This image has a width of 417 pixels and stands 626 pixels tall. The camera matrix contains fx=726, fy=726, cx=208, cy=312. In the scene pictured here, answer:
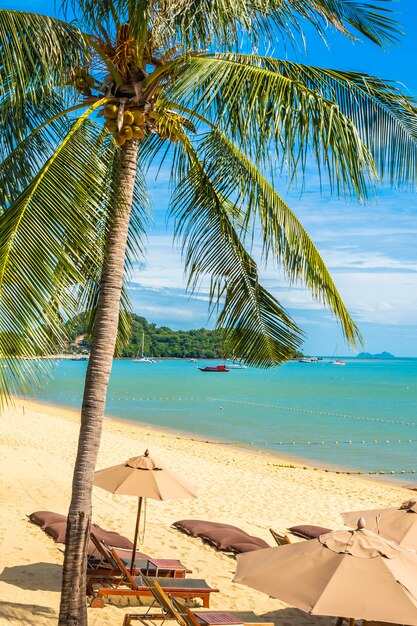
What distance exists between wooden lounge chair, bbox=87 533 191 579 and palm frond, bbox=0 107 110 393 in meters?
3.68

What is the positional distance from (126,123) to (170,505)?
9833 mm

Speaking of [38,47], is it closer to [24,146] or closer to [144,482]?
[24,146]

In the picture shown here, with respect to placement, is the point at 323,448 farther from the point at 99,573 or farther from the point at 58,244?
the point at 58,244

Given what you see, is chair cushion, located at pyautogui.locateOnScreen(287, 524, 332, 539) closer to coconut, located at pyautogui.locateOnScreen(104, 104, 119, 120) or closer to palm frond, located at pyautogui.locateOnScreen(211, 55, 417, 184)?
palm frond, located at pyautogui.locateOnScreen(211, 55, 417, 184)

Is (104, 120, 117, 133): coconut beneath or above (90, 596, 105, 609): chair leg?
above

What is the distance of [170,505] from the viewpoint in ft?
47.8

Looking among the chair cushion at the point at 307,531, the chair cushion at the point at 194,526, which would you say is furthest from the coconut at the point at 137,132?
the chair cushion at the point at 307,531

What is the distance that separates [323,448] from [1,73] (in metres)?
28.4

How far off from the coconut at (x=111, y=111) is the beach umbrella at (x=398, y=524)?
4951 mm

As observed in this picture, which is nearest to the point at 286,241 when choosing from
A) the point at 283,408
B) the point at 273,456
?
the point at 273,456

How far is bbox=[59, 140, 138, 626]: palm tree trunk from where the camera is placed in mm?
6242

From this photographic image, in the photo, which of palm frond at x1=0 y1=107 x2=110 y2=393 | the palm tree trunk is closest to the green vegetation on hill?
the palm tree trunk

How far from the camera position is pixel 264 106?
236 inches

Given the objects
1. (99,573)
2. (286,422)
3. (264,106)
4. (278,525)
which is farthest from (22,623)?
(286,422)
